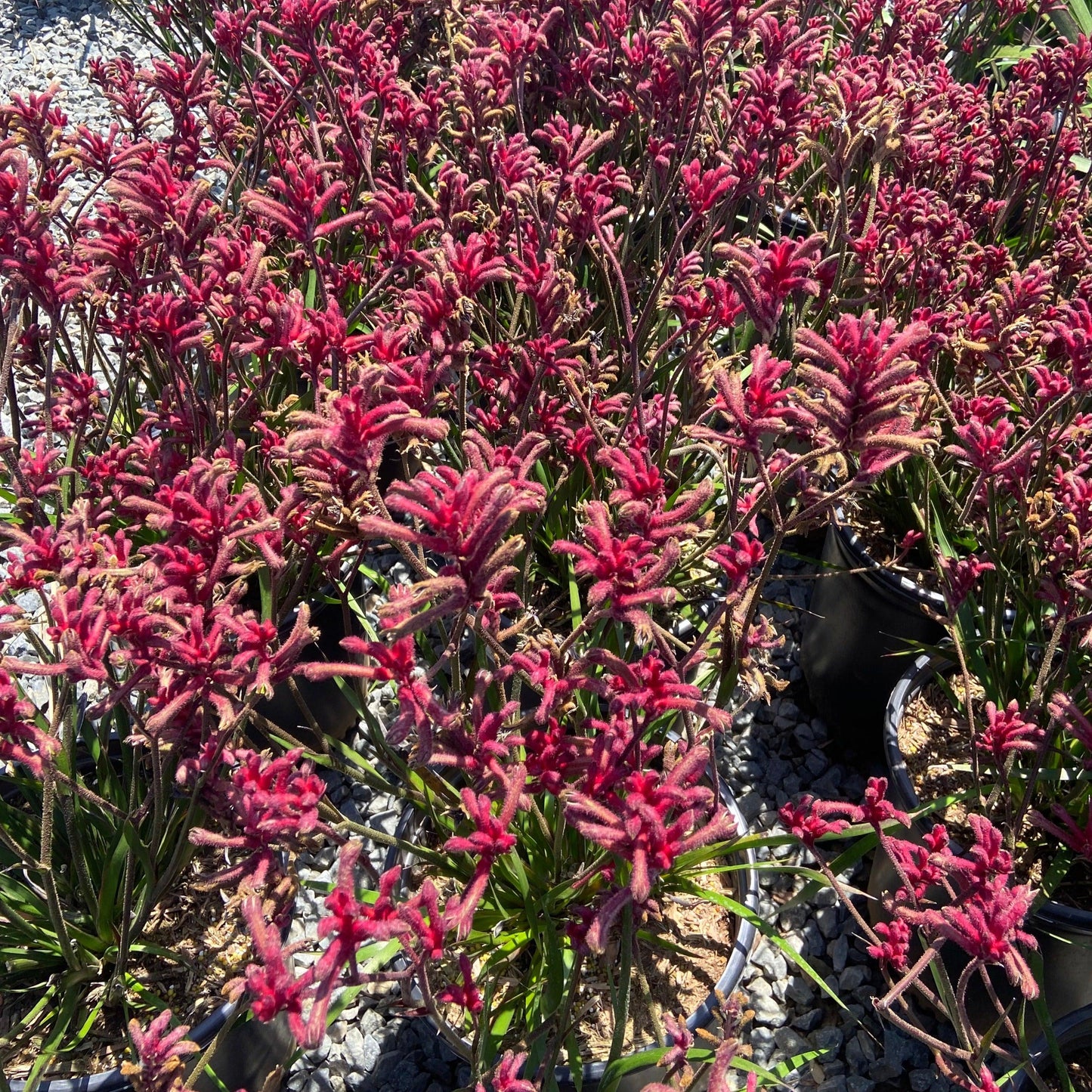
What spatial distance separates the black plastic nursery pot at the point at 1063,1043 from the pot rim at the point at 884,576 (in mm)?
1203

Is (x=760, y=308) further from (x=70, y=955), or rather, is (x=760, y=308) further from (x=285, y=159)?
(x=285, y=159)

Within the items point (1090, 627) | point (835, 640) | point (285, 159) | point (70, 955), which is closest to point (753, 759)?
point (835, 640)

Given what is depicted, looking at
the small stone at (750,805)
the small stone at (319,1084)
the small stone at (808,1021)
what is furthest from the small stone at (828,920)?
the small stone at (319,1084)

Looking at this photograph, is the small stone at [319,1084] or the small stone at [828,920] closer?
the small stone at [319,1084]

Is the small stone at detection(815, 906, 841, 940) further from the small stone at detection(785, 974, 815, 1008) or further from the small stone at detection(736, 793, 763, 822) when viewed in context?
the small stone at detection(736, 793, 763, 822)

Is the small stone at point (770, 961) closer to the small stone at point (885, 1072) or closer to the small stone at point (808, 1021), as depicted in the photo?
the small stone at point (808, 1021)

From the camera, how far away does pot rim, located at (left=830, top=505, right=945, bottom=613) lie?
2834 mm

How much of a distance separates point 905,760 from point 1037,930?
0.55m

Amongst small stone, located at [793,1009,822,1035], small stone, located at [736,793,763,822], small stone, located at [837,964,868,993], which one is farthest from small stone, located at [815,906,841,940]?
small stone, located at [736,793,763,822]

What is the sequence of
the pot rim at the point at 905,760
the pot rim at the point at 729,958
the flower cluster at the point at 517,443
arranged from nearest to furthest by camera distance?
the flower cluster at the point at 517,443 → the pot rim at the point at 729,958 → the pot rim at the point at 905,760

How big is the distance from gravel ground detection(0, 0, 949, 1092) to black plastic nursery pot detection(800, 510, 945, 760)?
4.9 inches

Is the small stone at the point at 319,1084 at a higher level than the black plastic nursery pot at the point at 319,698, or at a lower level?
lower

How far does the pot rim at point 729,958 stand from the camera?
72.2 inches

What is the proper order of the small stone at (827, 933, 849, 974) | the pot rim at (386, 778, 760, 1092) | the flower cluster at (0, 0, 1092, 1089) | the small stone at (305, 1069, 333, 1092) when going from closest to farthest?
1. the flower cluster at (0, 0, 1092, 1089)
2. the pot rim at (386, 778, 760, 1092)
3. the small stone at (305, 1069, 333, 1092)
4. the small stone at (827, 933, 849, 974)
